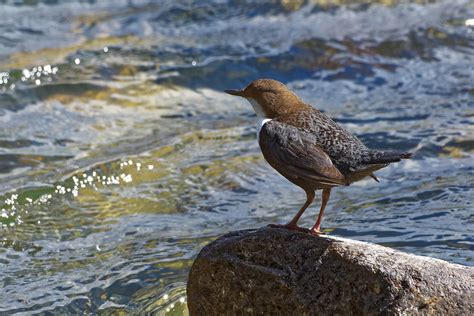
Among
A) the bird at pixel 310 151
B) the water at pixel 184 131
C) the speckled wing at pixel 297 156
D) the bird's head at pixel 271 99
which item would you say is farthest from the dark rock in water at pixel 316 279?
the water at pixel 184 131

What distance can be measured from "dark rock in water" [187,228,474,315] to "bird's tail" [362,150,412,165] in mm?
406

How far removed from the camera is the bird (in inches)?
176

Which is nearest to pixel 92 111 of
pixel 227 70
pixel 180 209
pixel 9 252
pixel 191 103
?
pixel 191 103

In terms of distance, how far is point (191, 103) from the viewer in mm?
9898

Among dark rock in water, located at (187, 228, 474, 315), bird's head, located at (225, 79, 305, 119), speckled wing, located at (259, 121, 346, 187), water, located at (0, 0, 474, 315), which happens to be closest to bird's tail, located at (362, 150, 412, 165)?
speckled wing, located at (259, 121, 346, 187)

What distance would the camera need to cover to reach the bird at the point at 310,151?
448 centimetres

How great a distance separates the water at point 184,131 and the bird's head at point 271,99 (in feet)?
4.30

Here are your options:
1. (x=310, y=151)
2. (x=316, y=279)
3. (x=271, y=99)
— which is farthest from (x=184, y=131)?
(x=316, y=279)

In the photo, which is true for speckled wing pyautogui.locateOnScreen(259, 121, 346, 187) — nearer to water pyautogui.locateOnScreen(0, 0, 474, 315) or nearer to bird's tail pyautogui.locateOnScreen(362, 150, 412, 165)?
bird's tail pyautogui.locateOnScreen(362, 150, 412, 165)

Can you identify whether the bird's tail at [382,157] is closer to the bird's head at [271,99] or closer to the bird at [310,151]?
the bird at [310,151]

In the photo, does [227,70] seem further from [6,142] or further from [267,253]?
[267,253]

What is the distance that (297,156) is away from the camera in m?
4.59

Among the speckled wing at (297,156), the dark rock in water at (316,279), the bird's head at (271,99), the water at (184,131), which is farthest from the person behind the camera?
the water at (184,131)

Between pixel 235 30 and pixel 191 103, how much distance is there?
2435 mm
